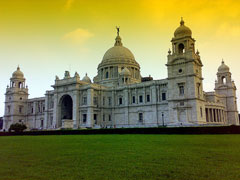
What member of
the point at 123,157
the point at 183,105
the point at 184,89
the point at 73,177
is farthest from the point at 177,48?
the point at 73,177

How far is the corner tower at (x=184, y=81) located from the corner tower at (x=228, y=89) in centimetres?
2193

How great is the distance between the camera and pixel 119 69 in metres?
80.2

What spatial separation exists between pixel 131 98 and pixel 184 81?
18808 millimetres

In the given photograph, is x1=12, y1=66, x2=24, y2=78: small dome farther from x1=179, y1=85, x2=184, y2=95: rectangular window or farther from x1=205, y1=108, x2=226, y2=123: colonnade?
x1=205, y1=108, x2=226, y2=123: colonnade

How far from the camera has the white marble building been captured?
52.3m

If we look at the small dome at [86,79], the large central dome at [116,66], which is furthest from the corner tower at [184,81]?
the small dome at [86,79]

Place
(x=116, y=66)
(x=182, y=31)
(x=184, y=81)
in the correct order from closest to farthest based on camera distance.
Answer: (x=184, y=81)
(x=182, y=31)
(x=116, y=66)

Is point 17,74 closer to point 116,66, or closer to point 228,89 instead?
point 116,66

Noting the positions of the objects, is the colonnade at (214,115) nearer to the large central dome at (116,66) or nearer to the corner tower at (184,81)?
the corner tower at (184,81)

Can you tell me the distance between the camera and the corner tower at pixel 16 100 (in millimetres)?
86500

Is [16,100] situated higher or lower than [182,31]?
lower

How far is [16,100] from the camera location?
86.7 meters

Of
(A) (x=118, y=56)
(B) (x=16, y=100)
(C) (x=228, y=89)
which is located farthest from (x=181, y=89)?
(B) (x=16, y=100)

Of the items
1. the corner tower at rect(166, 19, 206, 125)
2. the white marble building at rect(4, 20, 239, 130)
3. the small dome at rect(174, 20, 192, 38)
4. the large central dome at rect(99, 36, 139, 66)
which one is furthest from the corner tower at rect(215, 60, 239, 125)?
the large central dome at rect(99, 36, 139, 66)
